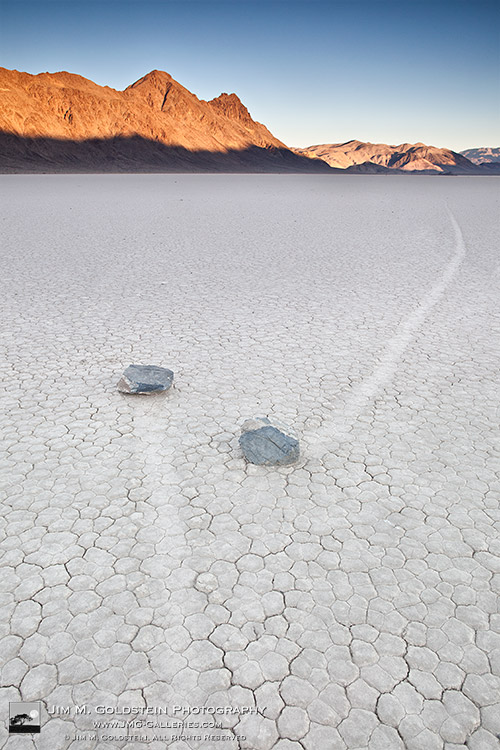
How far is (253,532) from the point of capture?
2.74 metres

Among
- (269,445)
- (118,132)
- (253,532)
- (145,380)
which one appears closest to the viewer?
(253,532)

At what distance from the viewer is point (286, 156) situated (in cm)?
12512

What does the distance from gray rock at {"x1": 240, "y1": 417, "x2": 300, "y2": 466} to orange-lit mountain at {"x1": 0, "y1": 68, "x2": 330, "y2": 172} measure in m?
70.4

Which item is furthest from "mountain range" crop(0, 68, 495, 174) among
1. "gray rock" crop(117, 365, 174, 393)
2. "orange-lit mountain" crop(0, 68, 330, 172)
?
"gray rock" crop(117, 365, 174, 393)

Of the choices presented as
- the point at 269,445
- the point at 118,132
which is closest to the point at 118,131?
the point at 118,132

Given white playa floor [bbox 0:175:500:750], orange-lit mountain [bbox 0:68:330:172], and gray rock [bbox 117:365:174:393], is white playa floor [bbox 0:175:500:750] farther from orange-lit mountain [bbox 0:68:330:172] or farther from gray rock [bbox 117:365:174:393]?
orange-lit mountain [bbox 0:68:330:172]

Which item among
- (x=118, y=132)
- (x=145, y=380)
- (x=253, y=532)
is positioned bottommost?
(x=253, y=532)

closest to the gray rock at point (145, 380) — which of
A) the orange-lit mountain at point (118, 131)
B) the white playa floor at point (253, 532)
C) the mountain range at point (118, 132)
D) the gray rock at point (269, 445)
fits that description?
the white playa floor at point (253, 532)

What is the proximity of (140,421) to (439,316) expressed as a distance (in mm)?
4141

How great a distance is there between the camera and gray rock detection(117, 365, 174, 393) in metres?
4.18

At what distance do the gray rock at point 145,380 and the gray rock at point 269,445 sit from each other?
108 cm

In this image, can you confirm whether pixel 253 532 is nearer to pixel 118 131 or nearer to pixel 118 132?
pixel 118 132

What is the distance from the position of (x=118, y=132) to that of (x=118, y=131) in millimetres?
200

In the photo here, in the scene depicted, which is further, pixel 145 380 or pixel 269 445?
pixel 145 380
